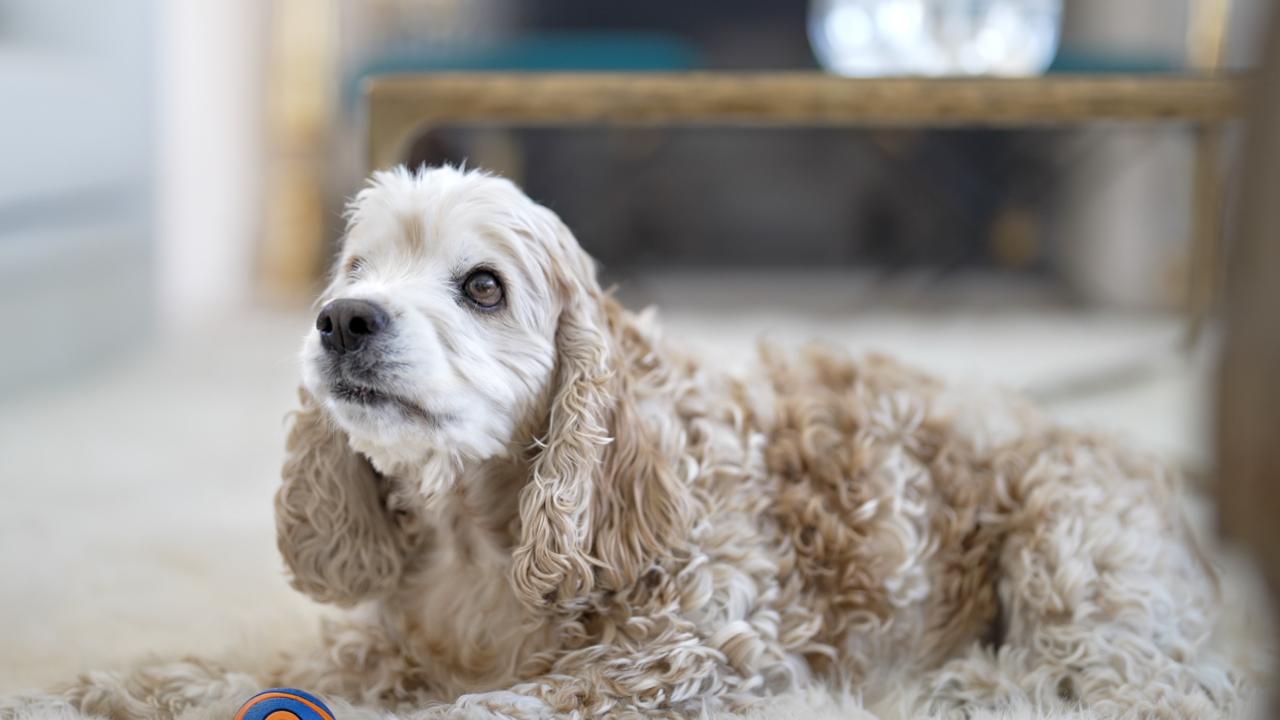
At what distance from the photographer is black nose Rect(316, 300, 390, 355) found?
47.8 inches

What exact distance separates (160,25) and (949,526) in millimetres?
3512

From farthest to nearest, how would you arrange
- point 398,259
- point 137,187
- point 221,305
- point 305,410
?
1. point 221,305
2. point 137,187
3. point 305,410
4. point 398,259

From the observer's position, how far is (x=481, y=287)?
1312 mm

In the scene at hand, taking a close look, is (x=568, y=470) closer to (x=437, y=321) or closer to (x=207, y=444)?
(x=437, y=321)

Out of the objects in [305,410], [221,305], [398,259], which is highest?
[398,259]

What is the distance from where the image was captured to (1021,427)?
5.28 ft

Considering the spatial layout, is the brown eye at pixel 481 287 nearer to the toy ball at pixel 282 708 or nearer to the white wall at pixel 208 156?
the toy ball at pixel 282 708

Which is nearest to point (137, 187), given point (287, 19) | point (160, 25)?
point (160, 25)

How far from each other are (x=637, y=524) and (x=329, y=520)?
37 cm

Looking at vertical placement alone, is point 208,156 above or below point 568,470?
below

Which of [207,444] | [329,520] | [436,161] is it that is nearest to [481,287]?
[329,520]

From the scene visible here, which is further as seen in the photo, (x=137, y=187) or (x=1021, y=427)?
(x=137, y=187)

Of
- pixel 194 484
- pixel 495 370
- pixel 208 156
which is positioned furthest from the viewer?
pixel 208 156

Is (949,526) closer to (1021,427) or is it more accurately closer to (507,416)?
(1021,427)
